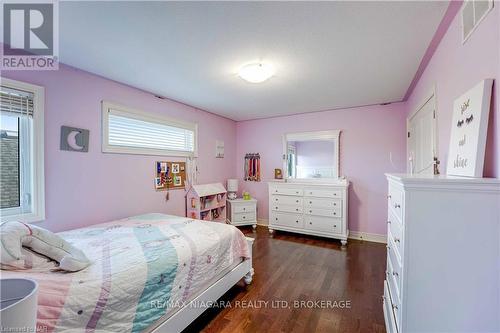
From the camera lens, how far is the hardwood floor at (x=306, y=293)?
1711mm

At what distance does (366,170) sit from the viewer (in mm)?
3654

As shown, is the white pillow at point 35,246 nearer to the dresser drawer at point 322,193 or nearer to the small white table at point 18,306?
the small white table at point 18,306

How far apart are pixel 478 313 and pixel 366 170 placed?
114 inches

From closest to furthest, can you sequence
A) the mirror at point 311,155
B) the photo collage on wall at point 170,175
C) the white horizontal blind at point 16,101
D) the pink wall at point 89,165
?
the white horizontal blind at point 16,101 < the pink wall at point 89,165 < the photo collage on wall at point 170,175 < the mirror at point 311,155

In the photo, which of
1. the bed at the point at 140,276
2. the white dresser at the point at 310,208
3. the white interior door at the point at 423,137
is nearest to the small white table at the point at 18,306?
the bed at the point at 140,276

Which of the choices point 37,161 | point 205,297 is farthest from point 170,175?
point 205,297

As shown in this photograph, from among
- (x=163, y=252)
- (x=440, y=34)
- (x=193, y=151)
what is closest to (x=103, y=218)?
(x=163, y=252)

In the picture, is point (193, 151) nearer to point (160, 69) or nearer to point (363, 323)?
point (160, 69)

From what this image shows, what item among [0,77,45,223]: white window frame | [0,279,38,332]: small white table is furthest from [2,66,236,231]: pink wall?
[0,279,38,332]: small white table

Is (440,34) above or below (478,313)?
above

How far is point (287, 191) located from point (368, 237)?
1565 millimetres

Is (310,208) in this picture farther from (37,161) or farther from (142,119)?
(37,161)

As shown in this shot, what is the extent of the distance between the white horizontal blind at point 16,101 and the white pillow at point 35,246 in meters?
1.28

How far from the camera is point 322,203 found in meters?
3.62
